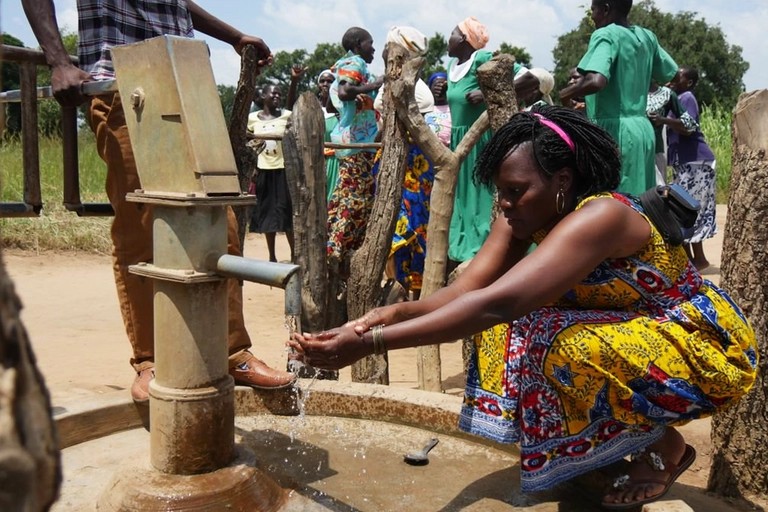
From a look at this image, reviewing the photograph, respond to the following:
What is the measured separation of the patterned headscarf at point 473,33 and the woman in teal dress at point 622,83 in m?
1.15

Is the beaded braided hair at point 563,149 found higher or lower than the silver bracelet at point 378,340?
higher

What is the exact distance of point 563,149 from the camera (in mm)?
2129

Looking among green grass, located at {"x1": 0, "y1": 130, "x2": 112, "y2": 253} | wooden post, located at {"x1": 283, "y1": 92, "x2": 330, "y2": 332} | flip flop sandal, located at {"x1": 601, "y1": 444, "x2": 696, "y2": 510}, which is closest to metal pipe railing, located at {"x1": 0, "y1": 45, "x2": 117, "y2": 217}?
wooden post, located at {"x1": 283, "y1": 92, "x2": 330, "y2": 332}

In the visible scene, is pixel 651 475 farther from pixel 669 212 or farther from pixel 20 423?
pixel 20 423

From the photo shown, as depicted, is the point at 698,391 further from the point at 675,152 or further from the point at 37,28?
the point at 675,152

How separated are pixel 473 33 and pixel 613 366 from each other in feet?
12.1

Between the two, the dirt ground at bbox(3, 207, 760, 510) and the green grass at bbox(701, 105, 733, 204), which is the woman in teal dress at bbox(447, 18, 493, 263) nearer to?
the dirt ground at bbox(3, 207, 760, 510)

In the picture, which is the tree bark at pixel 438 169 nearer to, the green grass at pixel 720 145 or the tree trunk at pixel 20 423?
the tree trunk at pixel 20 423

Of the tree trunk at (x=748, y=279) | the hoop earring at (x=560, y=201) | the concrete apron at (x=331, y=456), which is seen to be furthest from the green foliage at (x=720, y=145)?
the hoop earring at (x=560, y=201)

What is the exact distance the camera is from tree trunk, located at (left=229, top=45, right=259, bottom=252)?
3.23m

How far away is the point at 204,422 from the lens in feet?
6.29

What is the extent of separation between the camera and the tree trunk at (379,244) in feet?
12.4

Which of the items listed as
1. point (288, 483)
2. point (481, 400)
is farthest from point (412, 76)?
point (288, 483)

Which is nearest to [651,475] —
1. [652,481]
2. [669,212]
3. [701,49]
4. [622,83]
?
[652,481]
